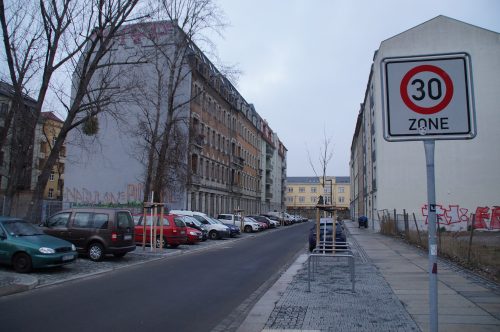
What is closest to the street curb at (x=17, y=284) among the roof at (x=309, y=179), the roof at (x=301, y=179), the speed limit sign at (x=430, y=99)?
the speed limit sign at (x=430, y=99)

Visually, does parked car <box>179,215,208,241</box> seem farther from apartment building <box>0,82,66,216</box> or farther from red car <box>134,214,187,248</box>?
apartment building <box>0,82,66,216</box>

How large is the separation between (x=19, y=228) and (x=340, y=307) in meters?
10.0

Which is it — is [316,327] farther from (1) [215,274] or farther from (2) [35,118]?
(2) [35,118]

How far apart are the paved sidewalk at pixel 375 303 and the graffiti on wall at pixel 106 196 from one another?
3296cm

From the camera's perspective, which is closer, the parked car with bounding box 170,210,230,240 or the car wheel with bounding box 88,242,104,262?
the car wheel with bounding box 88,242,104,262

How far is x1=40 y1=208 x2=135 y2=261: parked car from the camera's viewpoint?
17219 millimetres

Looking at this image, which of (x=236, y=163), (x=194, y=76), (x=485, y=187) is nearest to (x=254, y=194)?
(x=236, y=163)

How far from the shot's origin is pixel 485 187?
3881 cm

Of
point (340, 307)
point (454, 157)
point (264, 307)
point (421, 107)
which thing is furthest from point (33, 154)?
point (421, 107)

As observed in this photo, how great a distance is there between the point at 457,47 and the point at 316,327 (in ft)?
122

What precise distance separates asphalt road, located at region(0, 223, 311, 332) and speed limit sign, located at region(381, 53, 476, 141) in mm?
5093

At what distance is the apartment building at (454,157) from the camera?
127 ft

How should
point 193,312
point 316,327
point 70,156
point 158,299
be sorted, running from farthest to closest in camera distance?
point 70,156 < point 158,299 < point 193,312 < point 316,327

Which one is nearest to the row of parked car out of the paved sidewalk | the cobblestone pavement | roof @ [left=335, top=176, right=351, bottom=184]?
the paved sidewalk
